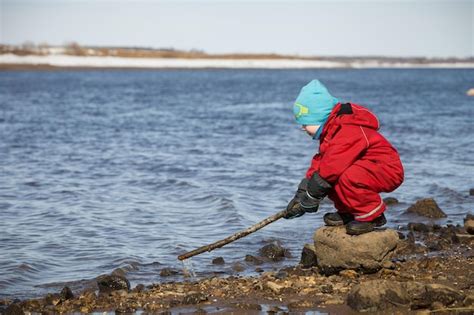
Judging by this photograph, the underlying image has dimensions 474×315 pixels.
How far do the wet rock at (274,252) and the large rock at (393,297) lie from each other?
9.98 feet

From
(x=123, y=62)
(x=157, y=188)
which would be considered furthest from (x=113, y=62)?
(x=157, y=188)

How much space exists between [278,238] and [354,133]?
3.86 m

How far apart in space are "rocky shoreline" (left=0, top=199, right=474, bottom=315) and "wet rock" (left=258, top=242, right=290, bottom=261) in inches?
27.1

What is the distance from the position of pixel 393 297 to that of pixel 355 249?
1.26m

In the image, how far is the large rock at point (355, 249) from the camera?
778 centimetres

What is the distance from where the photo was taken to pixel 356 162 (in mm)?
7422

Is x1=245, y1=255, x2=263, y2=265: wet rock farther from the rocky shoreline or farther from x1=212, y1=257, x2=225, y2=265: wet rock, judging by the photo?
the rocky shoreline

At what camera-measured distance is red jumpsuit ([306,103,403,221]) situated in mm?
7312

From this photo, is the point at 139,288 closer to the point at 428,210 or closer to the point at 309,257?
the point at 309,257

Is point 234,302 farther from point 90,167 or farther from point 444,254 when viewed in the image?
point 90,167

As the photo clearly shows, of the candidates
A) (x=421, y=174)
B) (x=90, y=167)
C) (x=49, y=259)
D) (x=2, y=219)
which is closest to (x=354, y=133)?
(x=49, y=259)

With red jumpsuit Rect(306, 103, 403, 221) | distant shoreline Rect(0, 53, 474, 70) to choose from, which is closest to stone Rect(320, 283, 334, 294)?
red jumpsuit Rect(306, 103, 403, 221)

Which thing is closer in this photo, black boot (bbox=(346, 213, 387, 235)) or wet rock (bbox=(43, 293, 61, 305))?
wet rock (bbox=(43, 293, 61, 305))

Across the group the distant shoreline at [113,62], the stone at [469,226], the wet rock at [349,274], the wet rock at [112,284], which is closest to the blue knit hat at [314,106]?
the wet rock at [349,274]
